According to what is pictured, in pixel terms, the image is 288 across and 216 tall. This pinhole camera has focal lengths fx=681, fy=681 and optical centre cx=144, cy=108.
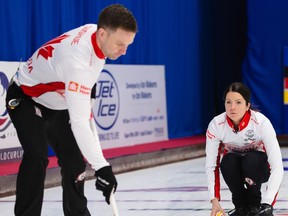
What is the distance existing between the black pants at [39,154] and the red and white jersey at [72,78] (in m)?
0.05

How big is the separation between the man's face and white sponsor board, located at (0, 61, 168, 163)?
4.00 meters

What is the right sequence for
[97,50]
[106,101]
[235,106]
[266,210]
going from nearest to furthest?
[97,50] < [266,210] < [235,106] < [106,101]

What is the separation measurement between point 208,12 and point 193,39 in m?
0.59

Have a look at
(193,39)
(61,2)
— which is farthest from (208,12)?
(61,2)

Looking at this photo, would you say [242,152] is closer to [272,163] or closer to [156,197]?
[272,163]

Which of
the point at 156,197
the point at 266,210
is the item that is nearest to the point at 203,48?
the point at 156,197

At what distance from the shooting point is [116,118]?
6.76 meters

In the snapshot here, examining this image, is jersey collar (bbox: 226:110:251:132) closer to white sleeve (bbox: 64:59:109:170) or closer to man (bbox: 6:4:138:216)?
man (bbox: 6:4:138:216)

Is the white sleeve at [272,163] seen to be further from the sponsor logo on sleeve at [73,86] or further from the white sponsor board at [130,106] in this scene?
the white sponsor board at [130,106]

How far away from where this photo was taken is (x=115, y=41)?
7.61ft

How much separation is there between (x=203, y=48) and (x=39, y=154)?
6542 mm

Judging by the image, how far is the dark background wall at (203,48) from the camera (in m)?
7.63

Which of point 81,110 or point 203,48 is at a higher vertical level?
point 81,110

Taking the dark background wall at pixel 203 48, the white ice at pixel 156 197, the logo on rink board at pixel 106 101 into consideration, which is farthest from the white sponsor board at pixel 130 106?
the white ice at pixel 156 197
